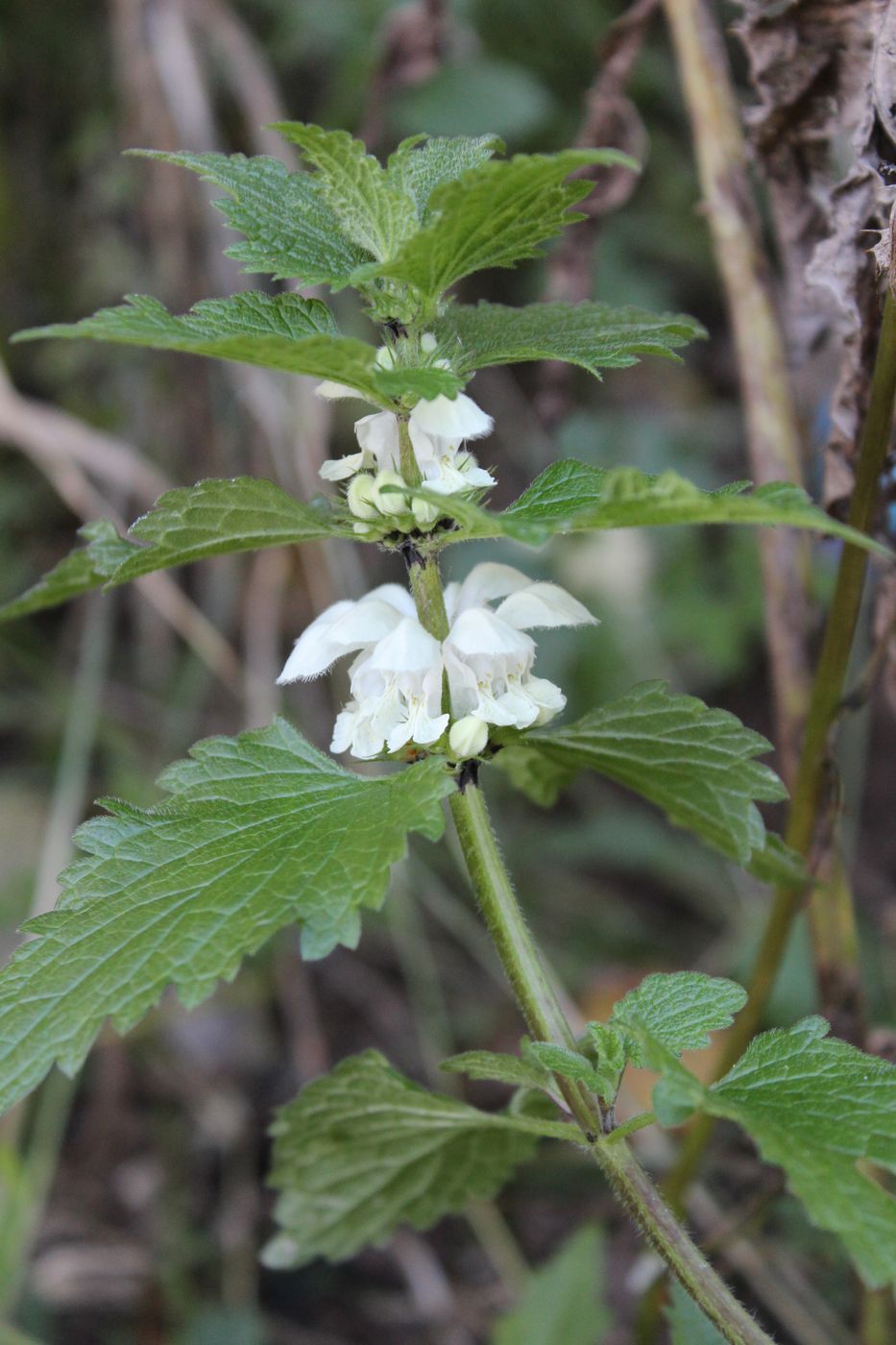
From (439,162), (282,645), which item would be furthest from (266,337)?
(282,645)

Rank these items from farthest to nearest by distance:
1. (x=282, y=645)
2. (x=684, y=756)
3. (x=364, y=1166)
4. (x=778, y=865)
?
1. (x=282, y=645)
2. (x=364, y=1166)
3. (x=778, y=865)
4. (x=684, y=756)

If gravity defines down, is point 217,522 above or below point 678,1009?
above

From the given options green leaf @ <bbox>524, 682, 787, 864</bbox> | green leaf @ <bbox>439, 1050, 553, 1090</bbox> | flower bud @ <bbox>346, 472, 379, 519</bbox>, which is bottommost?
green leaf @ <bbox>439, 1050, 553, 1090</bbox>

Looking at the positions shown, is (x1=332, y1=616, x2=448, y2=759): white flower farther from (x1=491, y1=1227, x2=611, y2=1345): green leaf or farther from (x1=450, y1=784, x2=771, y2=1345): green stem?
(x1=491, y1=1227, x2=611, y2=1345): green leaf

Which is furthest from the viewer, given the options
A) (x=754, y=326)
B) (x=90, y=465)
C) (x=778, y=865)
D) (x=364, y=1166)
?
(x=90, y=465)

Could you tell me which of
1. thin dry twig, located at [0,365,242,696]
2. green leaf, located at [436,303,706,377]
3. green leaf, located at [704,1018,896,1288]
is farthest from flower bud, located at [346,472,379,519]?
thin dry twig, located at [0,365,242,696]

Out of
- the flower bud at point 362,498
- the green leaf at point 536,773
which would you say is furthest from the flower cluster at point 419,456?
the green leaf at point 536,773

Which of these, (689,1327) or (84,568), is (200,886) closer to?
(84,568)

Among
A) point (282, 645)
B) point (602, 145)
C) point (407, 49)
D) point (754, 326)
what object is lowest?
point (754, 326)
